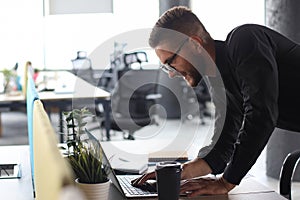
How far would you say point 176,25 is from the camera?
6.53 feet

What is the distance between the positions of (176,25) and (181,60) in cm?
13

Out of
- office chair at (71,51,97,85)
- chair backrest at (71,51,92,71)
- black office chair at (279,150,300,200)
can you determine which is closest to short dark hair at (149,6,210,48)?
black office chair at (279,150,300,200)

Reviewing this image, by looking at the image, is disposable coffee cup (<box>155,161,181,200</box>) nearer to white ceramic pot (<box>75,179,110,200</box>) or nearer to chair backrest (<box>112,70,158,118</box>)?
white ceramic pot (<box>75,179,110,200</box>)

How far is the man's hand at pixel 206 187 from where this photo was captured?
1.85 m

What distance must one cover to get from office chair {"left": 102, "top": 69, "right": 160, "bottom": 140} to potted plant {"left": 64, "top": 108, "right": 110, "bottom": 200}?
3.70 metres

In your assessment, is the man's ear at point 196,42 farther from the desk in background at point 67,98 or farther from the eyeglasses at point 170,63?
the desk in background at point 67,98

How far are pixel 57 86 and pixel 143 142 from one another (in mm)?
3975

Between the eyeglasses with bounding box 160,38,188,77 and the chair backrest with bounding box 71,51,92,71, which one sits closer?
the eyeglasses with bounding box 160,38,188,77

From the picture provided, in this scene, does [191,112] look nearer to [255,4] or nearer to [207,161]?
[255,4]

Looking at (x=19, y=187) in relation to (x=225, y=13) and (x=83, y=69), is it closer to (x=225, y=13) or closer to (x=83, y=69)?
(x=83, y=69)

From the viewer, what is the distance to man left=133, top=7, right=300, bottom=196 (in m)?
1.86

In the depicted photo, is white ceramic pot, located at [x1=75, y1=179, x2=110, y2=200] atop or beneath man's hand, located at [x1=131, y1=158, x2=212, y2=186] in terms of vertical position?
atop

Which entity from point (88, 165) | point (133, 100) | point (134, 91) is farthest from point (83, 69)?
point (88, 165)

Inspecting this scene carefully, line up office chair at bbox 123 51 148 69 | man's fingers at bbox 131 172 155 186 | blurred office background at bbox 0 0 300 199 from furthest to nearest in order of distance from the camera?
blurred office background at bbox 0 0 300 199 < office chair at bbox 123 51 148 69 < man's fingers at bbox 131 172 155 186
